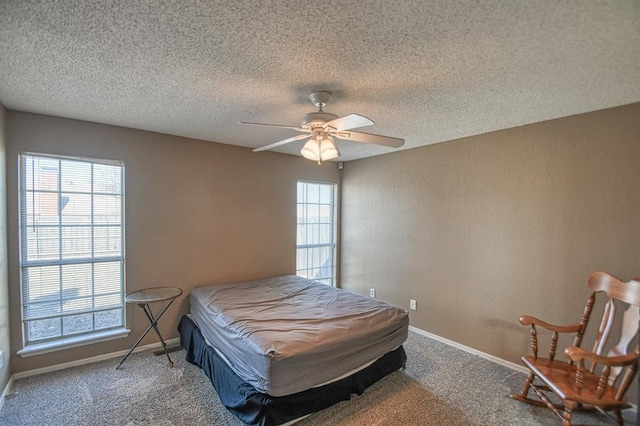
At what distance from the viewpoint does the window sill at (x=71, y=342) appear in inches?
100

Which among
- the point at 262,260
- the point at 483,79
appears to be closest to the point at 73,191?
the point at 262,260

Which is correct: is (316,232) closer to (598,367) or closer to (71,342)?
(71,342)

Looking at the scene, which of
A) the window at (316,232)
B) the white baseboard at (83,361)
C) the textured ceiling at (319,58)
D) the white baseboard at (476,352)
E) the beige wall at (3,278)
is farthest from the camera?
the window at (316,232)

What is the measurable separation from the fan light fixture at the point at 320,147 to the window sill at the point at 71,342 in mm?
2688

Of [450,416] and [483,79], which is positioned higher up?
[483,79]

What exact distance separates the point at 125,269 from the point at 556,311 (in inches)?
165

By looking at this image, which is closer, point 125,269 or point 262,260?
point 125,269

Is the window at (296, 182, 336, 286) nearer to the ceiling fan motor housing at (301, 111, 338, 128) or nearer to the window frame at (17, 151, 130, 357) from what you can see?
the window frame at (17, 151, 130, 357)

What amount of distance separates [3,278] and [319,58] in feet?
9.81

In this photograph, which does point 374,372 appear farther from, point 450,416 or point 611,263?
point 611,263

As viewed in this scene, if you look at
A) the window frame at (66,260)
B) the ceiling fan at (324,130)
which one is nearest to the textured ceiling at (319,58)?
the ceiling fan at (324,130)

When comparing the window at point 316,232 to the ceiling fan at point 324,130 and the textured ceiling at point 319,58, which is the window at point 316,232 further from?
the ceiling fan at point 324,130

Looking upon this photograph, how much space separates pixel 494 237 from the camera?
118 inches

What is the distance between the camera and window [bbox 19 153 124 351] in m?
2.59
